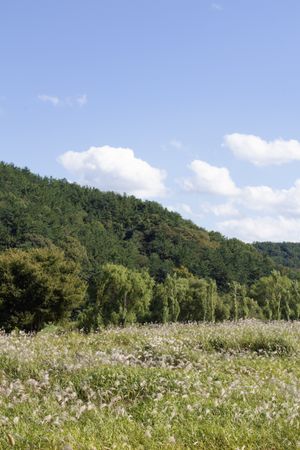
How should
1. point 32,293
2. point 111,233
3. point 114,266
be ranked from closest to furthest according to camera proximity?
point 32,293 < point 114,266 < point 111,233

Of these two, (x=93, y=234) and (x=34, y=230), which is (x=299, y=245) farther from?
(x=34, y=230)

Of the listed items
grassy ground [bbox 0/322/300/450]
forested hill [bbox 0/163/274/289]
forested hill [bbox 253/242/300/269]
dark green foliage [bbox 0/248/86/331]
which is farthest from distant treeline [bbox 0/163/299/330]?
forested hill [bbox 253/242/300/269]

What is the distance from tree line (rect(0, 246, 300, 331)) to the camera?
1382 inches

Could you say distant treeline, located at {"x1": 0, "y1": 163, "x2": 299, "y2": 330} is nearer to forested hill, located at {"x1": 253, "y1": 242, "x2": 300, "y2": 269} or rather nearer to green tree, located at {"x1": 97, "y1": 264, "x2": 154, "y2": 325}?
green tree, located at {"x1": 97, "y1": 264, "x2": 154, "y2": 325}

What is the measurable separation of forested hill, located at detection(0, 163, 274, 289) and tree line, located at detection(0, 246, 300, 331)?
28036 mm

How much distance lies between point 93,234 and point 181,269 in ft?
71.4

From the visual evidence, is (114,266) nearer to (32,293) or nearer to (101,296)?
(101,296)

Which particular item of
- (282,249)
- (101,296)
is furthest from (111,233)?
(282,249)

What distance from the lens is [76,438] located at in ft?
18.5

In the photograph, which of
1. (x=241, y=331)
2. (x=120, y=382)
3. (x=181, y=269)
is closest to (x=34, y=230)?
(x=181, y=269)

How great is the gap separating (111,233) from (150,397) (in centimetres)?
9447

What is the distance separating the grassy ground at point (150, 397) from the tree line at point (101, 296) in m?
22.3

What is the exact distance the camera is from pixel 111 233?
101938 millimetres

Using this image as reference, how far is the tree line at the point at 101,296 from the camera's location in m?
35.1
